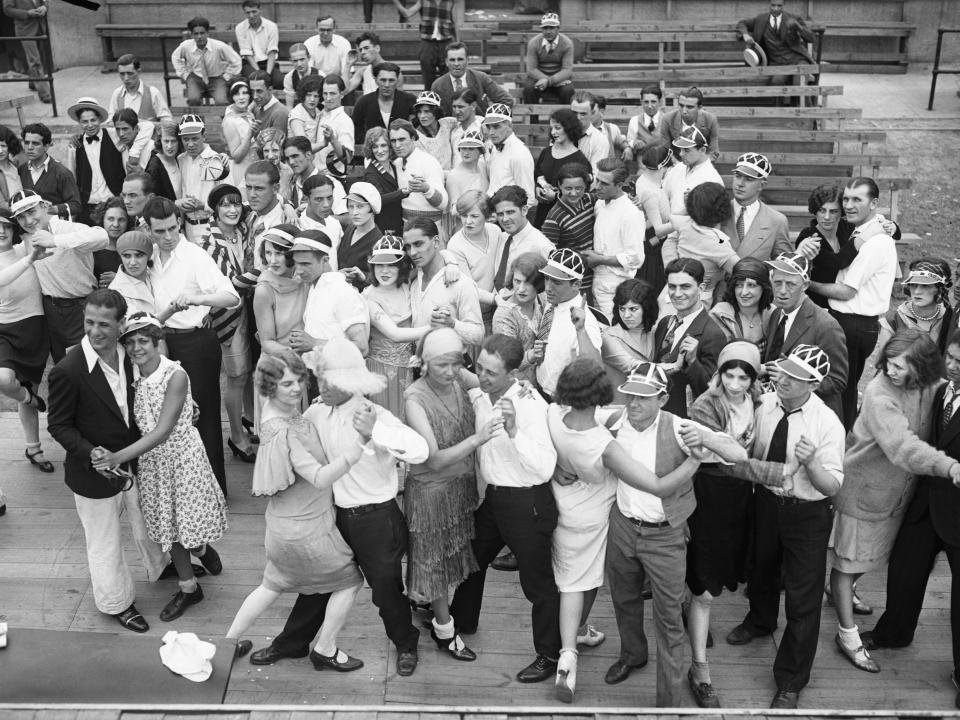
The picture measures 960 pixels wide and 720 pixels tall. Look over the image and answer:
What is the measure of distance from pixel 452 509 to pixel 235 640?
1.07 meters

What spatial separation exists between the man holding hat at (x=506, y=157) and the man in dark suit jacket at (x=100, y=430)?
11.4ft

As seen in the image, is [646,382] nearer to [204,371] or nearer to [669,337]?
[669,337]

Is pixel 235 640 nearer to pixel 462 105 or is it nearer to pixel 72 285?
pixel 72 285

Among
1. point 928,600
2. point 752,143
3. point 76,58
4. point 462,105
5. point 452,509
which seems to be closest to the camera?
point 452,509

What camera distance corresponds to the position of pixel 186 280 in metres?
5.77

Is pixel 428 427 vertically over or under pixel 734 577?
over

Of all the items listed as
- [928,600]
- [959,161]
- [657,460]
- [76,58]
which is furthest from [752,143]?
[76,58]

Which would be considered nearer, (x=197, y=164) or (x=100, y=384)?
(x=100, y=384)

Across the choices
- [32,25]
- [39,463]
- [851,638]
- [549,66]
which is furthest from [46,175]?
[32,25]

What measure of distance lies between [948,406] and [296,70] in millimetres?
8548

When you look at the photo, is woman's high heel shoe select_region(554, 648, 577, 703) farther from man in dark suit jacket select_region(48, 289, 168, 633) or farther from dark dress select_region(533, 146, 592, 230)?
dark dress select_region(533, 146, 592, 230)

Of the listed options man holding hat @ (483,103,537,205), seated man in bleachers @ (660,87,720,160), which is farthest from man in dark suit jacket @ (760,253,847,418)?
seated man in bleachers @ (660,87,720,160)

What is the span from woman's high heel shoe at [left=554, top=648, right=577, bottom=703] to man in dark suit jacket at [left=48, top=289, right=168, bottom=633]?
2062 mm

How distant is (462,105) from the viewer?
333 inches
